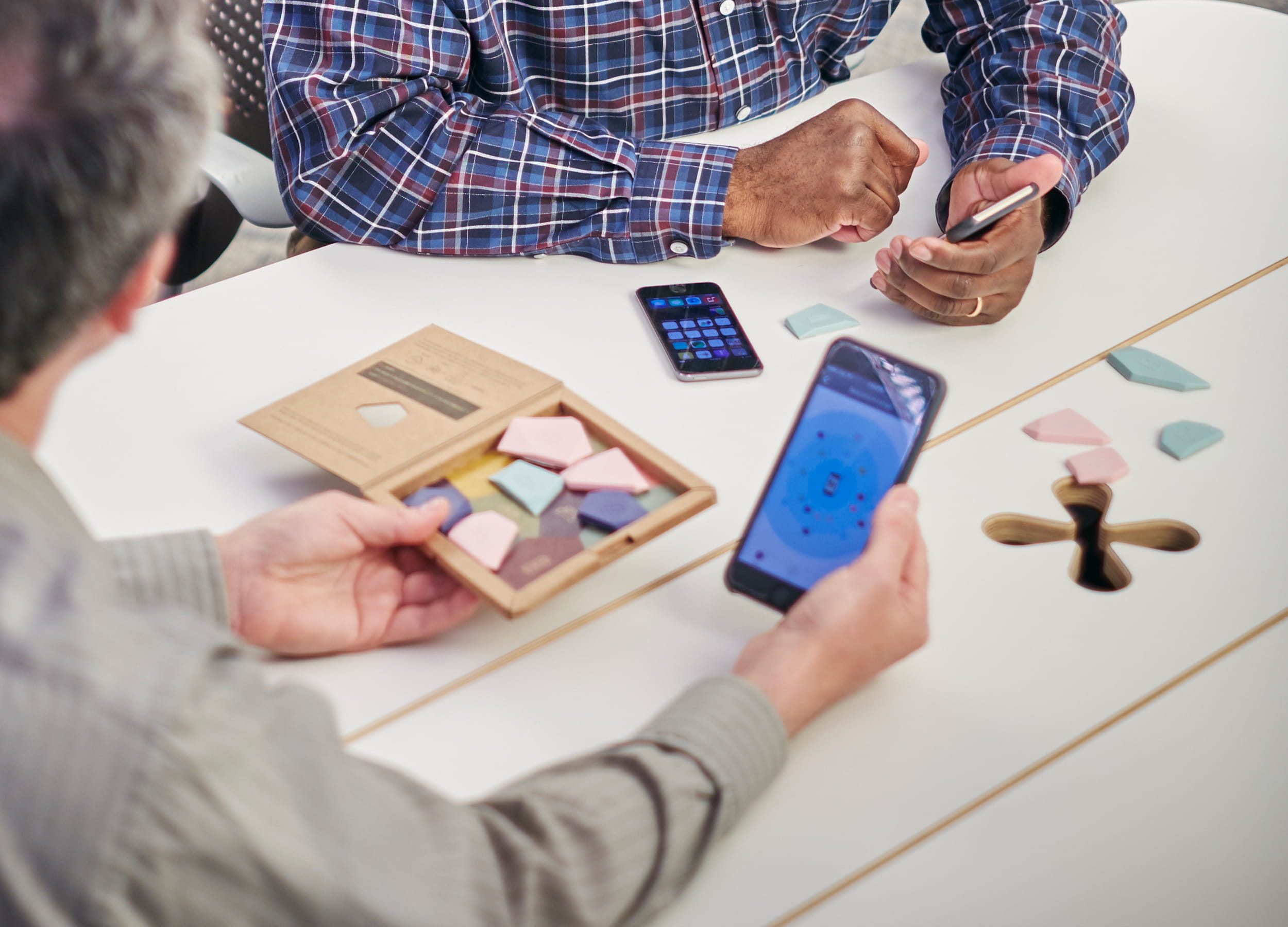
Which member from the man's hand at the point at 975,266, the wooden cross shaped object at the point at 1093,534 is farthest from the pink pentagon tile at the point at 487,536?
the man's hand at the point at 975,266

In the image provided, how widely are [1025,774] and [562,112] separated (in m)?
1.08

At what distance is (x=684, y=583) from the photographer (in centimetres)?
80

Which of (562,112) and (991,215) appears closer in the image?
(991,215)

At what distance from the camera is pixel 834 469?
0.79 m

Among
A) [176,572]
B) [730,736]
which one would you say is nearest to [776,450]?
[730,736]

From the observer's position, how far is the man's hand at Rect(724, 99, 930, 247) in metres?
1.15

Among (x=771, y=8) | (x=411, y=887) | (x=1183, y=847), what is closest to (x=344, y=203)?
(x=771, y=8)

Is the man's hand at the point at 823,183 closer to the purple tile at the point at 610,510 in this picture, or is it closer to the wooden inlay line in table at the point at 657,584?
the wooden inlay line in table at the point at 657,584

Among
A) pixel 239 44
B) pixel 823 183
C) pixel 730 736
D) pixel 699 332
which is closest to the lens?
pixel 730 736

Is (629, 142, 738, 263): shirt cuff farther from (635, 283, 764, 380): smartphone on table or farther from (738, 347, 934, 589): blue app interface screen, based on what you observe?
(738, 347, 934, 589): blue app interface screen

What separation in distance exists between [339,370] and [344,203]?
301 millimetres

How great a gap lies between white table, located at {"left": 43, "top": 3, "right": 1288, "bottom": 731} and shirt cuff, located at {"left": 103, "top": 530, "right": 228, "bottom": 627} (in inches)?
2.9

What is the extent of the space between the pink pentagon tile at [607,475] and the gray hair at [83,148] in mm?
369

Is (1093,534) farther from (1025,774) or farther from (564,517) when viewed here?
(564,517)
